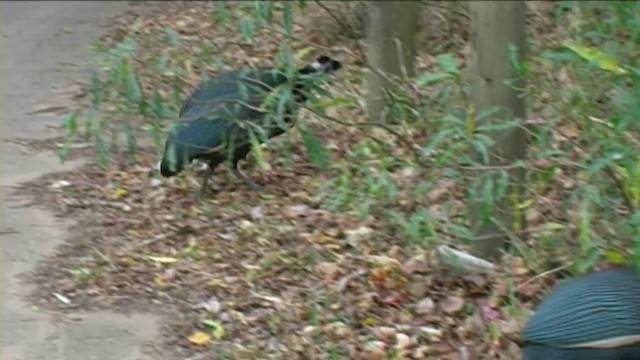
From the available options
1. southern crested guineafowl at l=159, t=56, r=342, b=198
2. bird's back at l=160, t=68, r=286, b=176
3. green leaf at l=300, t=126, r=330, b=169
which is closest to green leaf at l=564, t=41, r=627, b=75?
green leaf at l=300, t=126, r=330, b=169

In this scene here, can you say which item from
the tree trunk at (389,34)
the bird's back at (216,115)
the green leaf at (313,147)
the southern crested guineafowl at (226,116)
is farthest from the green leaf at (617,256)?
the tree trunk at (389,34)

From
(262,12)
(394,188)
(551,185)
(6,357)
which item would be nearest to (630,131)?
(551,185)

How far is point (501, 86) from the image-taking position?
4.12 m

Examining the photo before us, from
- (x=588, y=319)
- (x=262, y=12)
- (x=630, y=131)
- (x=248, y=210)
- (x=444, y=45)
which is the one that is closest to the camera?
(x=588, y=319)

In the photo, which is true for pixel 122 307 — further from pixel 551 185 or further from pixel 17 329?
pixel 551 185

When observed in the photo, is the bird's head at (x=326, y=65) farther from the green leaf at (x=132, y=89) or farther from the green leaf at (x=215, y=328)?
the green leaf at (x=215, y=328)

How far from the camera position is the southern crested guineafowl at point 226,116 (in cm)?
450

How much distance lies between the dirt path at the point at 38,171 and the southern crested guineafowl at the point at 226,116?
688 millimetres

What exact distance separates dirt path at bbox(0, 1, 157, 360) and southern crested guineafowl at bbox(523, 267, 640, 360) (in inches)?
59.1

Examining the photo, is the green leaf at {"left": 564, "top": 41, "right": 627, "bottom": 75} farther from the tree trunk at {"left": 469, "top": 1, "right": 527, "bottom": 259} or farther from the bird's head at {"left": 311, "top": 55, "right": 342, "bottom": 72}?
the bird's head at {"left": 311, "top": 55, "right": 342, "bottom": 72}

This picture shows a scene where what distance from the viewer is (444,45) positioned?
7.53 meters

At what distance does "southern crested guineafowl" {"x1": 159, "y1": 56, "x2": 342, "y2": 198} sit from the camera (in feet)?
14.8

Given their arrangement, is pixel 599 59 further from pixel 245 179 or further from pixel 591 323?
pixel 245 179

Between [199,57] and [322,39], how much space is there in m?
2.97
